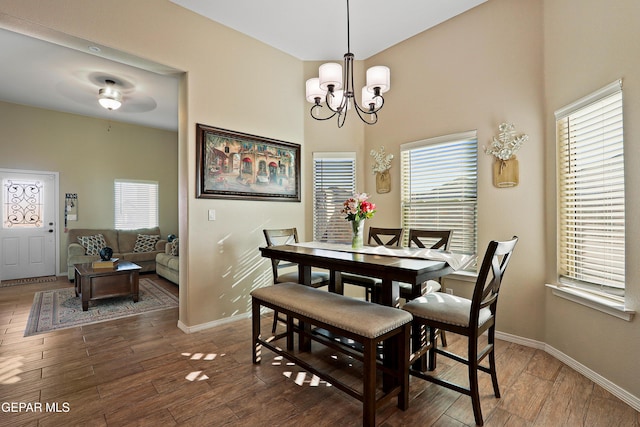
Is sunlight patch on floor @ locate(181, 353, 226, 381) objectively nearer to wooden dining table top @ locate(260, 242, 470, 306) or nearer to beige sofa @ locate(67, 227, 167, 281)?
wooden dining table top @ locate(260, 242, 470, 306)

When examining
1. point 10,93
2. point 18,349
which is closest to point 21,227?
point 10,93

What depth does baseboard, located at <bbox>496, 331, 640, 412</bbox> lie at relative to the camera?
199 centimetres

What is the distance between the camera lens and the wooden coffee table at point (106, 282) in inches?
154

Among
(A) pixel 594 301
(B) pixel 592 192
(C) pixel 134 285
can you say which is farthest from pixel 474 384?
(C) pixel 134 285

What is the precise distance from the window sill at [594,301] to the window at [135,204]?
24.8 ft

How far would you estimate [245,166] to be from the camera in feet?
12.0

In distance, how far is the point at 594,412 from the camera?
1899 millimetres

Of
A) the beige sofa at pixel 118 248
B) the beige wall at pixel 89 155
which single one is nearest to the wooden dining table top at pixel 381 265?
the beige sofa at pixel 118 248

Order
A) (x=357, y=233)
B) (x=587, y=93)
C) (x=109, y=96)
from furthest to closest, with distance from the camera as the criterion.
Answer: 1. (x=109, y=96)
2. (x=357, y=233)
3. (x=587, y=93)

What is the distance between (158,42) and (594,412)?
4.56 m

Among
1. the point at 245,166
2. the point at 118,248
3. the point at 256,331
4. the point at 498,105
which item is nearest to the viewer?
the point at 256,331

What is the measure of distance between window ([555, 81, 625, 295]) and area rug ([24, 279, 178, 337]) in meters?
4.55

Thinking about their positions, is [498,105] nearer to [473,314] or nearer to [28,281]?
[473,314]

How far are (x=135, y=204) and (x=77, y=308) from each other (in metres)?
3.47
